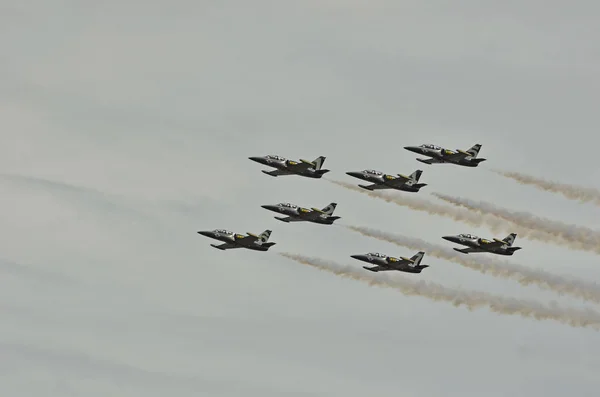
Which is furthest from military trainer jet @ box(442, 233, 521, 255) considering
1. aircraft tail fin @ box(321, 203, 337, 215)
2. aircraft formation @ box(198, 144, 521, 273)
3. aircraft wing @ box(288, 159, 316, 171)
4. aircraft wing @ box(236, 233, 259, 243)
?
aircraft wing @ box(236, 233, 259, 243)

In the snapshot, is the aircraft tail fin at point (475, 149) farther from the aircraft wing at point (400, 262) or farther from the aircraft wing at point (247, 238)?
the aircraft wing at point (247, 238)

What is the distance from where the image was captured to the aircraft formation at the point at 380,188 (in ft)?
540

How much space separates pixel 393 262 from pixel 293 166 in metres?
20.6

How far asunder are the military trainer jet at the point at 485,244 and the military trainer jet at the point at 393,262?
6.21m

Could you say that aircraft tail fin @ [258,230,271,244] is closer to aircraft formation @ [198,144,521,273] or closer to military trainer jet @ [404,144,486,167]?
aircraft formation @ [198,144,521,273]

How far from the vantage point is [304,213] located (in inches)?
6654

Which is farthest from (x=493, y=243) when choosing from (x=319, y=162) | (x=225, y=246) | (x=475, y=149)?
(x=225, y=246)

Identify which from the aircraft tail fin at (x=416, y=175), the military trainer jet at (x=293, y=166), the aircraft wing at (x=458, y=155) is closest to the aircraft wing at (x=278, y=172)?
the military trainer jet at (x=293, y=166)

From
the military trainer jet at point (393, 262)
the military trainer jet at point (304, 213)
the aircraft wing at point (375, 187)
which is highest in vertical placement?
the aircraft wing at point (375, 187)

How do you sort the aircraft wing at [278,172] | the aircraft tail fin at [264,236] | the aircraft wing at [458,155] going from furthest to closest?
the aircraft tail fin at [264,236] < the aircraft wing at [278,172] < the aircraft wing at [458,155]

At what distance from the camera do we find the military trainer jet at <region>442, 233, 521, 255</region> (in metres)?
166

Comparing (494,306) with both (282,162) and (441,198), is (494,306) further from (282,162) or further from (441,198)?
(282,162)

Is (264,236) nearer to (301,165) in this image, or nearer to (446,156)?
(301,165)

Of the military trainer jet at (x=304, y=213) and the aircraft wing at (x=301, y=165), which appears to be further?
the military trainer jet at (x=304, y=213)
